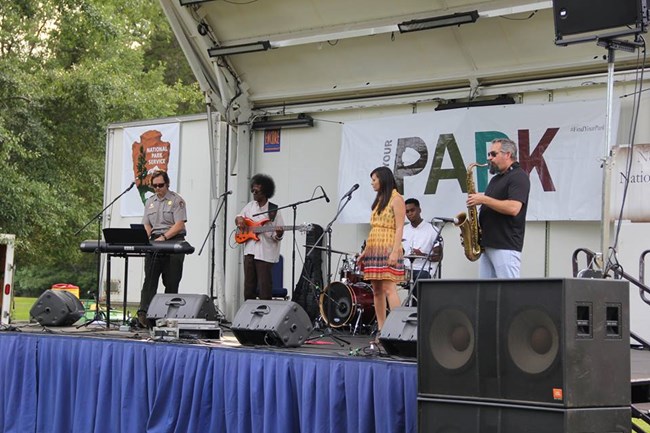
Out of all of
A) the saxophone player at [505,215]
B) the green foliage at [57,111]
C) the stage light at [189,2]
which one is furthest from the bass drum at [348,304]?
the green foliage at [57,111]

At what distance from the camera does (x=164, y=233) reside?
855cm

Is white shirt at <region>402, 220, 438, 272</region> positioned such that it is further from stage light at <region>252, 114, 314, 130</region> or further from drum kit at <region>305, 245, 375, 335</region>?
stage light at <region>252, 114, 314, 130</region>

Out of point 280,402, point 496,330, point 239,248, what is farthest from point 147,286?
point 496,330

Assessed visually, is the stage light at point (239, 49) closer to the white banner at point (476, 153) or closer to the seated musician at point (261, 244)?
the white banner at point (476, 153)

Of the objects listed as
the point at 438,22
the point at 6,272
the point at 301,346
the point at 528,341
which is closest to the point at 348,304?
the point at 301,346

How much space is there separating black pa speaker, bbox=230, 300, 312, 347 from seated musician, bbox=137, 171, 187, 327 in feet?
7.13

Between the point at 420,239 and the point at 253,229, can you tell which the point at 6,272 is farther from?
the point at 420,239

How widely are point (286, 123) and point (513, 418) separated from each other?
643cm

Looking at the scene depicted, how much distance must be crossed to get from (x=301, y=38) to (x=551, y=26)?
242 cm

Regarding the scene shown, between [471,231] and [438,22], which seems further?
[438,22]

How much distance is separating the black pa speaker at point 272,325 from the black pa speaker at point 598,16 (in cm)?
246

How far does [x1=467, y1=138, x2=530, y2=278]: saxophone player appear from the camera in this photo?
6258mm

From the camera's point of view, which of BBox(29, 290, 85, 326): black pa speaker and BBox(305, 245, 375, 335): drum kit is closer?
BBox(29, 290, 85, 326): black pa speaker

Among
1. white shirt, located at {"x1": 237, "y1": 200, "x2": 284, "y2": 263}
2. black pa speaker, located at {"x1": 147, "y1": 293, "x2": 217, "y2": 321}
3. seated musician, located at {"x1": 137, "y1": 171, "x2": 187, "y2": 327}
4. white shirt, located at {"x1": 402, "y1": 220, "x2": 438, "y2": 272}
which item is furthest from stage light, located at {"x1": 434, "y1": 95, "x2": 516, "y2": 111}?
black pa speaker, located at {"x1": 147, "y1": 293, "x2": 217, "y2": 321}
